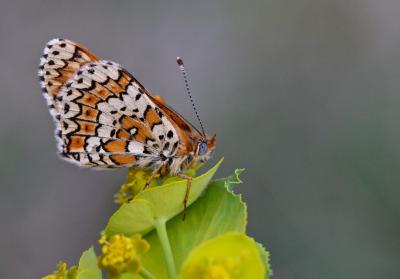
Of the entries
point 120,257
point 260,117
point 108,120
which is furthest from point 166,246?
point 260,117

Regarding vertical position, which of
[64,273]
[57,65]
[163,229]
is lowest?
[64,273]

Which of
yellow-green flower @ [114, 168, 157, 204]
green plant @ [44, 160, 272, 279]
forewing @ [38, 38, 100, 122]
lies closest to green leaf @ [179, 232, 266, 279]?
green plant @ [44, 160, 272, 279]

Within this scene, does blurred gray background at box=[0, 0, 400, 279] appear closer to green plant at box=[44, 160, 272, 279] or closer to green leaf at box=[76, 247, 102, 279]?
green plant at box=[44, 160, 272, 279]

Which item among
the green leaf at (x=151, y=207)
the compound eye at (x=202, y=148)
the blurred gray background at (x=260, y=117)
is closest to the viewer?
the green leaf at (x=151, y=207)

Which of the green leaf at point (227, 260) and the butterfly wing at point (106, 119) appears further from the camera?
the butterfly wing at point (106, 119)

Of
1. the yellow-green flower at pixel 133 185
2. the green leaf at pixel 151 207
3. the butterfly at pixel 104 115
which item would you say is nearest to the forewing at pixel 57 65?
the butterfly at pixel 104 115

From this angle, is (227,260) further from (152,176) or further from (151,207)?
(152,176)

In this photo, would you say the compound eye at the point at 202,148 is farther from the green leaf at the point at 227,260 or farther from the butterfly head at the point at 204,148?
the green leaf at the point at 227,260
